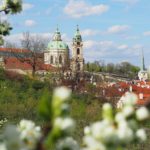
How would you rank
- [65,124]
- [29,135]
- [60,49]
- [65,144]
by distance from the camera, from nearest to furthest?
[65,124]
[65,144]
[29,135]
[60,49]

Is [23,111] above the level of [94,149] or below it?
below

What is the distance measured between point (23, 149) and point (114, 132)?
22 centimetres

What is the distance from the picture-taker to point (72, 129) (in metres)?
1.25

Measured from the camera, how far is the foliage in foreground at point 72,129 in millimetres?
1248

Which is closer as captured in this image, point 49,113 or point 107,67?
point 49,113

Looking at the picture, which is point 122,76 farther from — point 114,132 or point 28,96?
point 114,132

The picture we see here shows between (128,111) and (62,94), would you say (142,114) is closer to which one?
(128,111)

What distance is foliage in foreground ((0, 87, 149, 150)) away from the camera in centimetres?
125

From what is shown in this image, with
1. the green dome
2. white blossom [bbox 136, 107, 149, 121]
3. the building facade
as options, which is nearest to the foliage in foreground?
white blossom [bbox 136, 107, 149, 121]

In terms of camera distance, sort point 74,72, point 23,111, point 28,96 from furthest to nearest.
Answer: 1. point 74,72
2. point 28,96
3. point 23,111

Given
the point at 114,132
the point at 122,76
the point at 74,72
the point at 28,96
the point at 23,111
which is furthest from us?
the point at 122,76

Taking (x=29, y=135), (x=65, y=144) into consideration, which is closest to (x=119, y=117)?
(x=65, y=144)

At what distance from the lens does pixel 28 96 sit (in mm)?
33062

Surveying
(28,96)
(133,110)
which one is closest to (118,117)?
(133,110)
